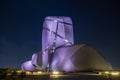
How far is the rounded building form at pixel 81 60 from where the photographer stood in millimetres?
64125

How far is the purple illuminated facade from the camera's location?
64.9 m

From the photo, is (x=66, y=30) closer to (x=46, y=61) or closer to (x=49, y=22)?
(x=49, y=22)

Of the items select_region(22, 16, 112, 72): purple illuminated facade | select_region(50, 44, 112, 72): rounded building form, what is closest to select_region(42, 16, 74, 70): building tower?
select_region(22, 16, 112, 72): purple illuminated facade

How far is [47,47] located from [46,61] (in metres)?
4.15

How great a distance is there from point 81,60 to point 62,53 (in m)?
7.49

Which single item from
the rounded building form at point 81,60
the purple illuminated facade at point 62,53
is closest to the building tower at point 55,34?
the purple illuminated facade at point 62,53

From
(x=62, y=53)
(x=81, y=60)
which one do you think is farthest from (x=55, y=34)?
(x=81, y=60)

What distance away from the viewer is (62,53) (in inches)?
2783

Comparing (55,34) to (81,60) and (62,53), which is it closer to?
(62,53)

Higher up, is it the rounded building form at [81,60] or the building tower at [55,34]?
the building tower at [55,34]

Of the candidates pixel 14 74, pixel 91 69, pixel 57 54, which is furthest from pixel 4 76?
pixel 57 54

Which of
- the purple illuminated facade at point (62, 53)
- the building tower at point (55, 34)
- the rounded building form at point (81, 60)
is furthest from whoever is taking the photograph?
the building tower at point (55, 34)

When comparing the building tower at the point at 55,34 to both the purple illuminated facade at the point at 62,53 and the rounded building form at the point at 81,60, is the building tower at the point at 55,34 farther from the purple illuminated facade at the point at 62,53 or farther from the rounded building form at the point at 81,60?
the rounded building form at the point at 81,60

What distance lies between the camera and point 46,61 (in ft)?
240
